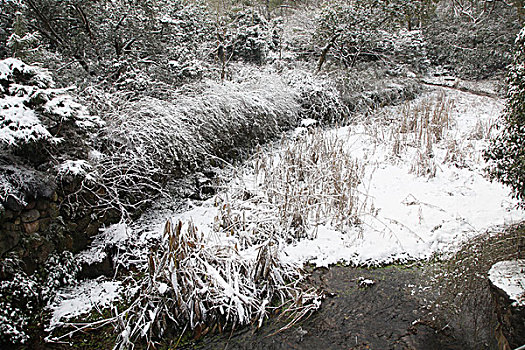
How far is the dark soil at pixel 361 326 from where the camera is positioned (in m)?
2.21

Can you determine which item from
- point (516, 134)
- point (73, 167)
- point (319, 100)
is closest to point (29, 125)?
point (73, 167)

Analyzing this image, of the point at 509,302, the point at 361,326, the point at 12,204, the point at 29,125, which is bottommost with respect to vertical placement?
the point at 361,326

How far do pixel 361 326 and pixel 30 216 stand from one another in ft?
8.52

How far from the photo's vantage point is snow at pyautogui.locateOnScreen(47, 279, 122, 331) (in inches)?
97.6

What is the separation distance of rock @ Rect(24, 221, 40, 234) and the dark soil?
150 centimetres

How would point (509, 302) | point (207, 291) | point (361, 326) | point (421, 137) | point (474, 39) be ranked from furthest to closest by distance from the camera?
point (474, 39) → point (421, 137) → point (207, 291) → point (361, 326) → point (509, 302)

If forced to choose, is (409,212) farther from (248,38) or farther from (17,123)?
(248,38)

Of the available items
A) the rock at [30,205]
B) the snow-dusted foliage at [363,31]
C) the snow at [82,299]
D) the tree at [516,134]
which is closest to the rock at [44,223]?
the rock at [30,205]

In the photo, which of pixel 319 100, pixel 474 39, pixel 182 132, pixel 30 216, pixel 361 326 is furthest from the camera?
pixel 474 39

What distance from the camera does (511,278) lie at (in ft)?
5.90

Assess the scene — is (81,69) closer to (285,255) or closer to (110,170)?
(110,170)

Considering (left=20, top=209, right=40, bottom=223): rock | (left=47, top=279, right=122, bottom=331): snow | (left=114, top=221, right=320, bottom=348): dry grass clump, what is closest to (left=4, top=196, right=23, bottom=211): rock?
(left=20, top=209, right=40, bottom=223): rock

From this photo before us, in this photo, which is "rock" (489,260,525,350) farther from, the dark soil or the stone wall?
the stone wall

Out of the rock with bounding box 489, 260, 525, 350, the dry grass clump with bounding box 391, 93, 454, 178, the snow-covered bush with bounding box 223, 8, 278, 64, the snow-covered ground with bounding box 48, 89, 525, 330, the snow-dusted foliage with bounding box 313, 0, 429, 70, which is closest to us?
the rock with bounding box 489, 260, 525, 350
